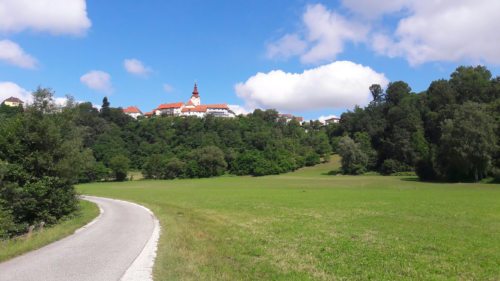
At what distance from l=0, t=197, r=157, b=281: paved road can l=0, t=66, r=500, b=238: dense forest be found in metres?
11.7

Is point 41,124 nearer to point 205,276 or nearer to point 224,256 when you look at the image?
point 224,256

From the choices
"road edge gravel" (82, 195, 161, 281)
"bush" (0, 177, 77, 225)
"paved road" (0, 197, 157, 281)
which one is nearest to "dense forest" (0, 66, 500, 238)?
"bush" (0, 177, 77, 225)

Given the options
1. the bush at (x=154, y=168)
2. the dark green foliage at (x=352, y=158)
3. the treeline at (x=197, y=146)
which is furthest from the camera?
the bush at (x=154, y=168)

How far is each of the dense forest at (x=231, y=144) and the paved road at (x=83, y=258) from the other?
11698mm

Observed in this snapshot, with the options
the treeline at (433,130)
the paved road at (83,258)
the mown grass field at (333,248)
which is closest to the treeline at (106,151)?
the paved road at (83,258)

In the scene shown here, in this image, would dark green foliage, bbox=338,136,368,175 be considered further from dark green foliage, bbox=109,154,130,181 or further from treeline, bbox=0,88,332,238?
dark green foliage, bbox=109,154,130,181

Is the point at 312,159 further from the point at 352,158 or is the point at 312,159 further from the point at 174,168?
the point at 174,168

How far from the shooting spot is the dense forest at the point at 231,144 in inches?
1275

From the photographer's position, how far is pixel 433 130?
11569cm

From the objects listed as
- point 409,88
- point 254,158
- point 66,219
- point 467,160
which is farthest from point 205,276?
point 409,88

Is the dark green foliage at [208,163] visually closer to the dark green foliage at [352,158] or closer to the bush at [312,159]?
the bush at [312,159]

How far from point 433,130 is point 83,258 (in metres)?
118

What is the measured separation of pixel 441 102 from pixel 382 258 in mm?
113583

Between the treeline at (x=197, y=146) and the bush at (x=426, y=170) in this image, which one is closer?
the bush at (x=426, y=170)
